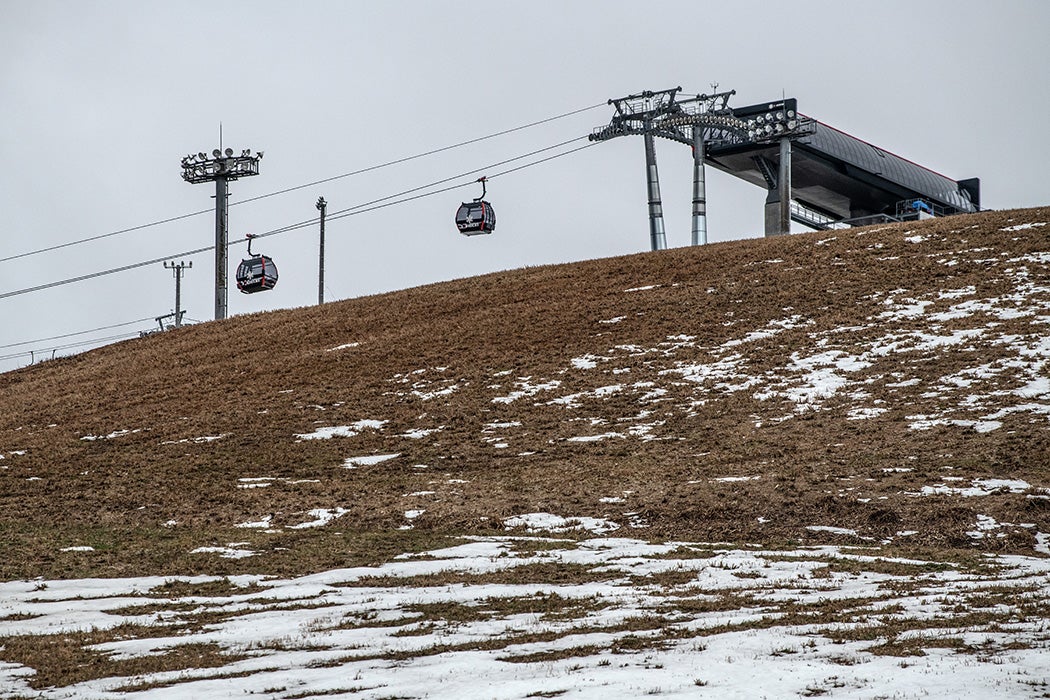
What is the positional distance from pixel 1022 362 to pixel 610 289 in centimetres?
1621

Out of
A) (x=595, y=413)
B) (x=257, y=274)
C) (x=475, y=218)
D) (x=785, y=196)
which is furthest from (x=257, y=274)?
(x=595, y=413)

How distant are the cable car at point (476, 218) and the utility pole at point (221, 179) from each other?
10.6 metres

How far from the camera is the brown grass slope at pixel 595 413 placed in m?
17.9

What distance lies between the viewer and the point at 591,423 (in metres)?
25.2

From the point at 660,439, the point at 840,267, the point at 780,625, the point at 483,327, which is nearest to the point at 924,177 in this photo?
the point at 840,267

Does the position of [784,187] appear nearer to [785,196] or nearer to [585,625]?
[785,196]

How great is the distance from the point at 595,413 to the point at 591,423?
77 centimetres

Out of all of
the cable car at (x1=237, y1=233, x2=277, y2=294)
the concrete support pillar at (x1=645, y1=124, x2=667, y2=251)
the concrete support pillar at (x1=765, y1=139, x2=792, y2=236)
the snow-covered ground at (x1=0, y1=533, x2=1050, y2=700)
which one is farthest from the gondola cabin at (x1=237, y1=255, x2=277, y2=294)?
the snow-covered ground at (x1=0, y1=533, x2=1050, y2=700)

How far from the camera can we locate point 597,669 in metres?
8.91

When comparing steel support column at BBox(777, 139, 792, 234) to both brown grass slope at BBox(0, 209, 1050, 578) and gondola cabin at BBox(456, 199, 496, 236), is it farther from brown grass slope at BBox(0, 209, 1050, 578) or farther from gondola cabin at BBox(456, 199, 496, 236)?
gondola cabin at BBox(456, 199, 496, 236)

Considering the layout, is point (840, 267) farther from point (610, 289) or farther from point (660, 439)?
point (660, 439)

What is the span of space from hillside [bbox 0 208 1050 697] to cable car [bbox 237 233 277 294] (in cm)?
949

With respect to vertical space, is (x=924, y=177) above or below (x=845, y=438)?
above

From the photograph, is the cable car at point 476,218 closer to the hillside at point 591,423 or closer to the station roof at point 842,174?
the hillside at point 591,423
